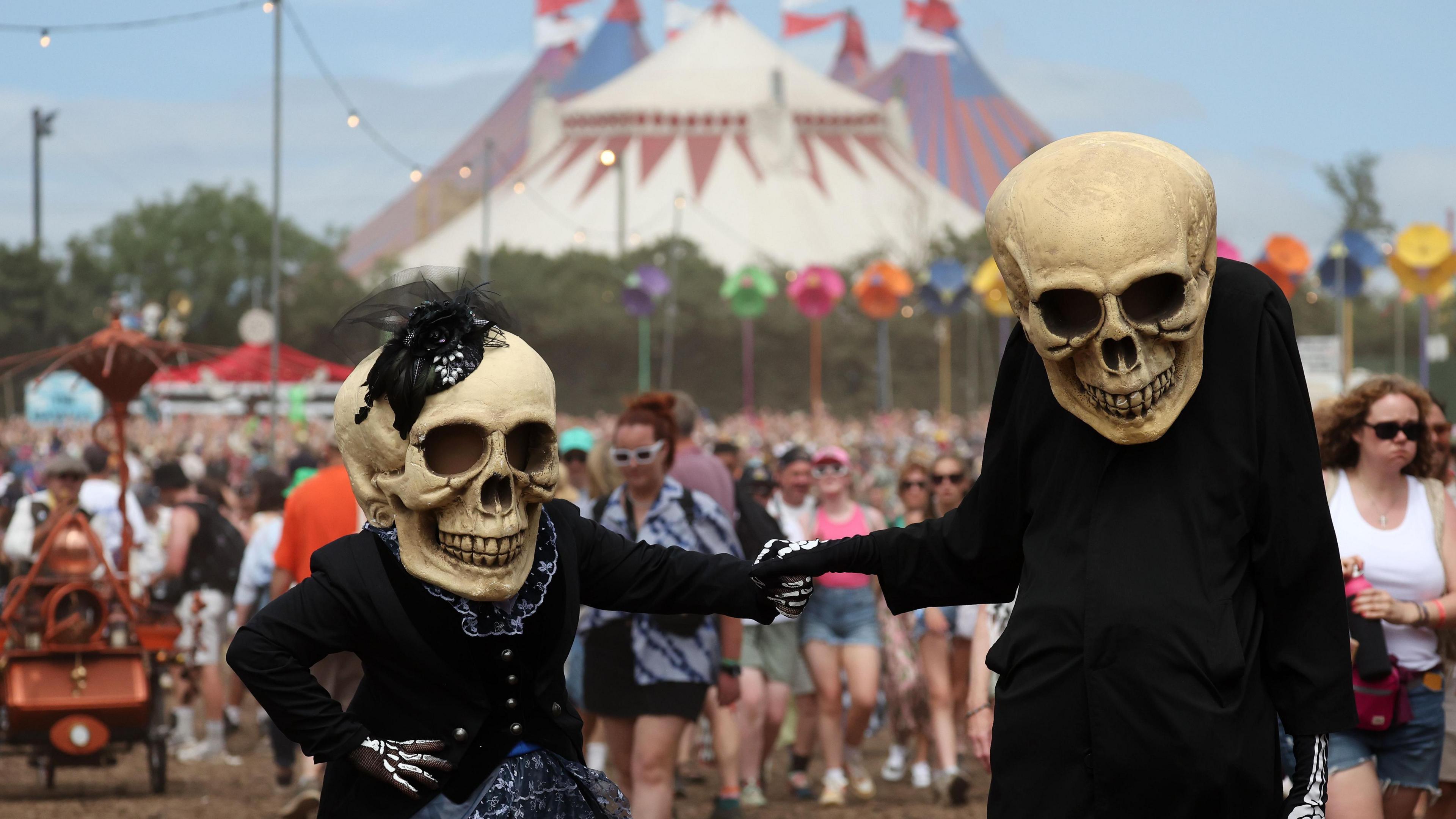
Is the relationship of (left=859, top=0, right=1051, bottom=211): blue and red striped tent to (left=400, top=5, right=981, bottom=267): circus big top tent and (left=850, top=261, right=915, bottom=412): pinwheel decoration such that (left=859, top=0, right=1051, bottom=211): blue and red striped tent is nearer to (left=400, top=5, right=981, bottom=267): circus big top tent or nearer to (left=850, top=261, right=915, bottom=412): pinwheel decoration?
(left=400, top=5, right=981, bottom=267): circus big top tent

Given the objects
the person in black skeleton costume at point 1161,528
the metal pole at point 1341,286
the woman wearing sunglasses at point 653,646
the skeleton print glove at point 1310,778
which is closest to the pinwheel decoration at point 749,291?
the metal pole at point 1341,286

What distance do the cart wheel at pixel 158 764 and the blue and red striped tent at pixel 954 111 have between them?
74150mm

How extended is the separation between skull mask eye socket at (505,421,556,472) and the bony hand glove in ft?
2.10

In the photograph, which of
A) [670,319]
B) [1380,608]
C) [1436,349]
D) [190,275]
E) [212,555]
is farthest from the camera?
[190,275]

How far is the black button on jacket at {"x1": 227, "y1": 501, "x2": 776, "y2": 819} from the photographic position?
12.5 ft

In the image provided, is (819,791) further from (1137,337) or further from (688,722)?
(1137,337)

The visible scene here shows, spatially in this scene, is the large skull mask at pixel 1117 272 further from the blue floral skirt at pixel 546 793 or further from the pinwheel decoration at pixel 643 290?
the pinwheel decoration at pixel 643 290

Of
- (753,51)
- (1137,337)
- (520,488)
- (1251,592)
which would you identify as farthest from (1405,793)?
(753,51)

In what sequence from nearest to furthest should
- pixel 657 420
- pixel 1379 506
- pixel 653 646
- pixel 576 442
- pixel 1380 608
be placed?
pixel 1380 608, pixel 1379 506, pixel 653 646, pixel 657 420, pixel 576 442

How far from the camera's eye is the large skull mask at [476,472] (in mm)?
3832

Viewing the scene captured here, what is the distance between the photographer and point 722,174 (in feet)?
262

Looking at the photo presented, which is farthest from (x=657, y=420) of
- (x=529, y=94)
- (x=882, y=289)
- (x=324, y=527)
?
(x=529, y=94)

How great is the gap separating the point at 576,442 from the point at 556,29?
77.5 metres

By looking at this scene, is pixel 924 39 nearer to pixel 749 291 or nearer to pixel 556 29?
pixel 556 29
